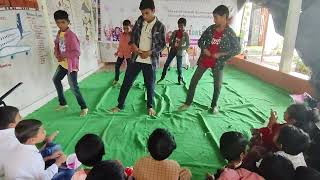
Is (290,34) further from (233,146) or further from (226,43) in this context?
(233,146)

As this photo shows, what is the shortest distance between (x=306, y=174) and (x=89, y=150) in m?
1.24

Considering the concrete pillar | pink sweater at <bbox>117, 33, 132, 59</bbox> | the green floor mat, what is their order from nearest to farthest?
the green floor mat < the concrete pillar < pink sweater at <bbox>117, 33, 132, 59</bbox>

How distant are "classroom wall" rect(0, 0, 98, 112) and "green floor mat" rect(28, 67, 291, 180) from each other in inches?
11.8

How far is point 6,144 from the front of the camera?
1614 millimetres

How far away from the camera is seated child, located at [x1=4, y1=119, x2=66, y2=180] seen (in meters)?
1.48

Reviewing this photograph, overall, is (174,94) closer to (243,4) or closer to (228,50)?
(228,50)

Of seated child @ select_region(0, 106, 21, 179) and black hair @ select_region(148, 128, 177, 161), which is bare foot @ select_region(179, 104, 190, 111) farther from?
seated child @ select_region(0, 106, 21, 179)

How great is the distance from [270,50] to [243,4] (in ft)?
4.86

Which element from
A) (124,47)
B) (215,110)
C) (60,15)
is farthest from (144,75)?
(124,47)

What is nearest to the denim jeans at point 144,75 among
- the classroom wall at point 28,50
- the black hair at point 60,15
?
the black hair at point 60,15

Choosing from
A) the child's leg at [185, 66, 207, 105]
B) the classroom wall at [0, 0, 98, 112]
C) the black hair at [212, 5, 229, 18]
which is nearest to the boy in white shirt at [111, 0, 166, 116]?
the child's leg at [185, 66, 207, 105]

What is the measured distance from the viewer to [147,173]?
5.25 ft

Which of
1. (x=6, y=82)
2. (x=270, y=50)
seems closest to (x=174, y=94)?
(x=6, y=82)

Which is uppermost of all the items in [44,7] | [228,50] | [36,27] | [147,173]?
[44,7]
